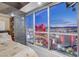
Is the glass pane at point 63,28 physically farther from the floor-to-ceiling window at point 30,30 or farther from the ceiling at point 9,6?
the ceiling at point 9,6

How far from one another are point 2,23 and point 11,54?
1.46 feet

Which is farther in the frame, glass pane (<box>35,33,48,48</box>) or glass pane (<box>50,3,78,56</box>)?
A: glass pane (<box>35,33,48,48</box>)

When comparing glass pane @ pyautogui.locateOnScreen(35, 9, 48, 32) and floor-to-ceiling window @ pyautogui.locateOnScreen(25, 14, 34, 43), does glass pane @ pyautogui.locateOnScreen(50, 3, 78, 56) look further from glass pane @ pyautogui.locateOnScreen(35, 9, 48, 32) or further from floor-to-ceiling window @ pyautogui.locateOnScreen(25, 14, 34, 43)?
floor-to-ceiling window @ pyautogui.locateOnScreen(25, 14, 34, 43)

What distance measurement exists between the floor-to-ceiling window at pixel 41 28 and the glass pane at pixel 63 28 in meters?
0.08

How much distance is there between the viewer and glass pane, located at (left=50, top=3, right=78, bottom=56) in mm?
1689

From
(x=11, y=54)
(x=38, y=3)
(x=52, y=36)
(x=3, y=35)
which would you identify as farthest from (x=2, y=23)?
(x=52, y=36)

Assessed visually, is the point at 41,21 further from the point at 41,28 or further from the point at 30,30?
the point at 30,30

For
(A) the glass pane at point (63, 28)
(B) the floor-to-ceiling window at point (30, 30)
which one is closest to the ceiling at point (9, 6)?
(B) the floor-to-ceiling window at point (30, 30)

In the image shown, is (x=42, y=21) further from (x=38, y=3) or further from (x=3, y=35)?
(x=3, y=35)

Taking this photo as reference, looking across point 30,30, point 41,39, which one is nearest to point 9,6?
point 30,30

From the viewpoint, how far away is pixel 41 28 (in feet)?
6.09

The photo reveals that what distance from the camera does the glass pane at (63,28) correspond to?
5.54 feet

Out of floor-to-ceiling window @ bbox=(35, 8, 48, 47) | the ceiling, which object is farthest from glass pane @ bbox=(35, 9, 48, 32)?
the ceiling

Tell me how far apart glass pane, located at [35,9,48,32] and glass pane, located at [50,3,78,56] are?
85 mm
